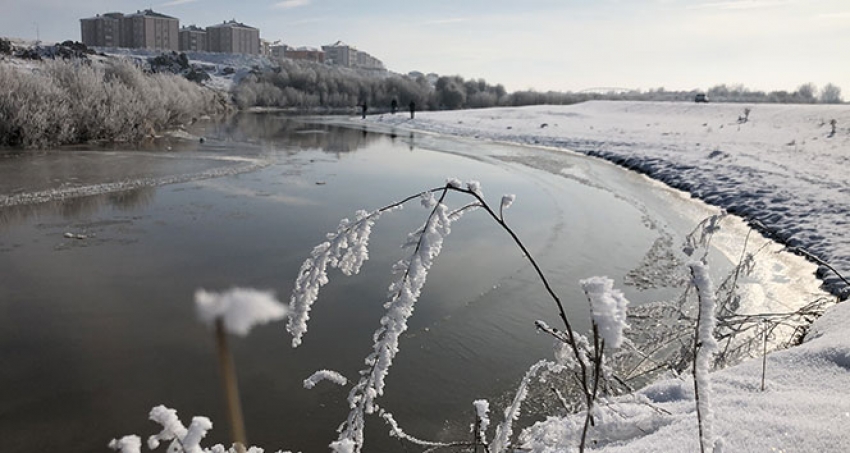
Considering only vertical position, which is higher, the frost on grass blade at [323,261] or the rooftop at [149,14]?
the rooftop at [149,14]

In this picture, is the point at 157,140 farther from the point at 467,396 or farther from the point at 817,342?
the point at 817,342

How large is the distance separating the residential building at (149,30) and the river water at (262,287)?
124m

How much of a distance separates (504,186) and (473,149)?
10.3 m

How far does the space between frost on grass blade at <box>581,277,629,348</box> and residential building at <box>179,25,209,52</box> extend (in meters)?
147

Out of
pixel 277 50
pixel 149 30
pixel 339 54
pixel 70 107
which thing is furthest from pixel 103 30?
pixel 70 107

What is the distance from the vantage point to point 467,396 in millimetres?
4516

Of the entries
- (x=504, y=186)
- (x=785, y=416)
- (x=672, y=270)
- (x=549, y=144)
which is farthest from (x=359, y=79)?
(x=785, y=416)

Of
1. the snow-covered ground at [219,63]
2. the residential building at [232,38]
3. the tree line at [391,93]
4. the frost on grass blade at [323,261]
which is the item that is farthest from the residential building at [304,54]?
the frost on grass blade at [323,261]

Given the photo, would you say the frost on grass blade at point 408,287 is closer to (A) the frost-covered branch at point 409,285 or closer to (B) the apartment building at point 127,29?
(A) the frost-covered branch at point 409,285

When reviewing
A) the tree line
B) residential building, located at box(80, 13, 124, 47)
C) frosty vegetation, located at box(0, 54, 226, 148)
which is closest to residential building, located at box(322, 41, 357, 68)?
residential building, located at box(80, 13, 124, 47)

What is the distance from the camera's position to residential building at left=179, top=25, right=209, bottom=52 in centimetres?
13312

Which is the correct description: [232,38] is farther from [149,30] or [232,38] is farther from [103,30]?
[103,30]

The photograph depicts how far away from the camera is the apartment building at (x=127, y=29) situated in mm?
120500

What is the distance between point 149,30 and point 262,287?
135823 millimetres
